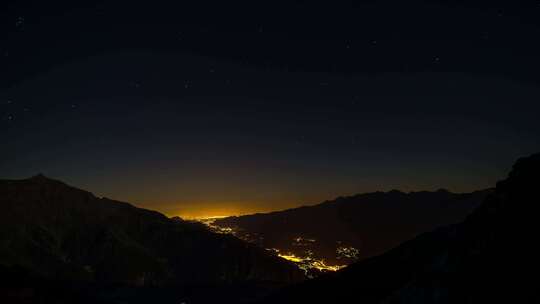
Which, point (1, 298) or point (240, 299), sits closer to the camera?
point (1, 298)

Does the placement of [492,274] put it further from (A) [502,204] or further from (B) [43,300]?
(B) [43,300]

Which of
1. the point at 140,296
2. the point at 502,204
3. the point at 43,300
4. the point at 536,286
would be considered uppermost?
the point at 502,204

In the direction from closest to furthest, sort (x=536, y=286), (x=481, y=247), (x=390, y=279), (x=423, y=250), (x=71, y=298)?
(x=536, y=286), (x=481, y=247), (x=390, y=279), (x=423, y=250), (x=71, y=298)

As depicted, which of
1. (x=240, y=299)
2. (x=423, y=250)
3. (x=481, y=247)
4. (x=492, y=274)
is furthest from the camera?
(x=240, y=299)

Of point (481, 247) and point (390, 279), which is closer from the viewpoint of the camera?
point (481, 247)

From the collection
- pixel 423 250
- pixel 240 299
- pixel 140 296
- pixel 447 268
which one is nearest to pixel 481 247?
pixel 447 268

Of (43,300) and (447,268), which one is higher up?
(447,268)

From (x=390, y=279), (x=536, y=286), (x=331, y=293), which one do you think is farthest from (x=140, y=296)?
(x=536, y=286)

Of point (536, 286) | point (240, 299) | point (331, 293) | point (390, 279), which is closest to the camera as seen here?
point (536, 286)

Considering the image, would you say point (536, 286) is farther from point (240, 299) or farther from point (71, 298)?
point (240, 299)
